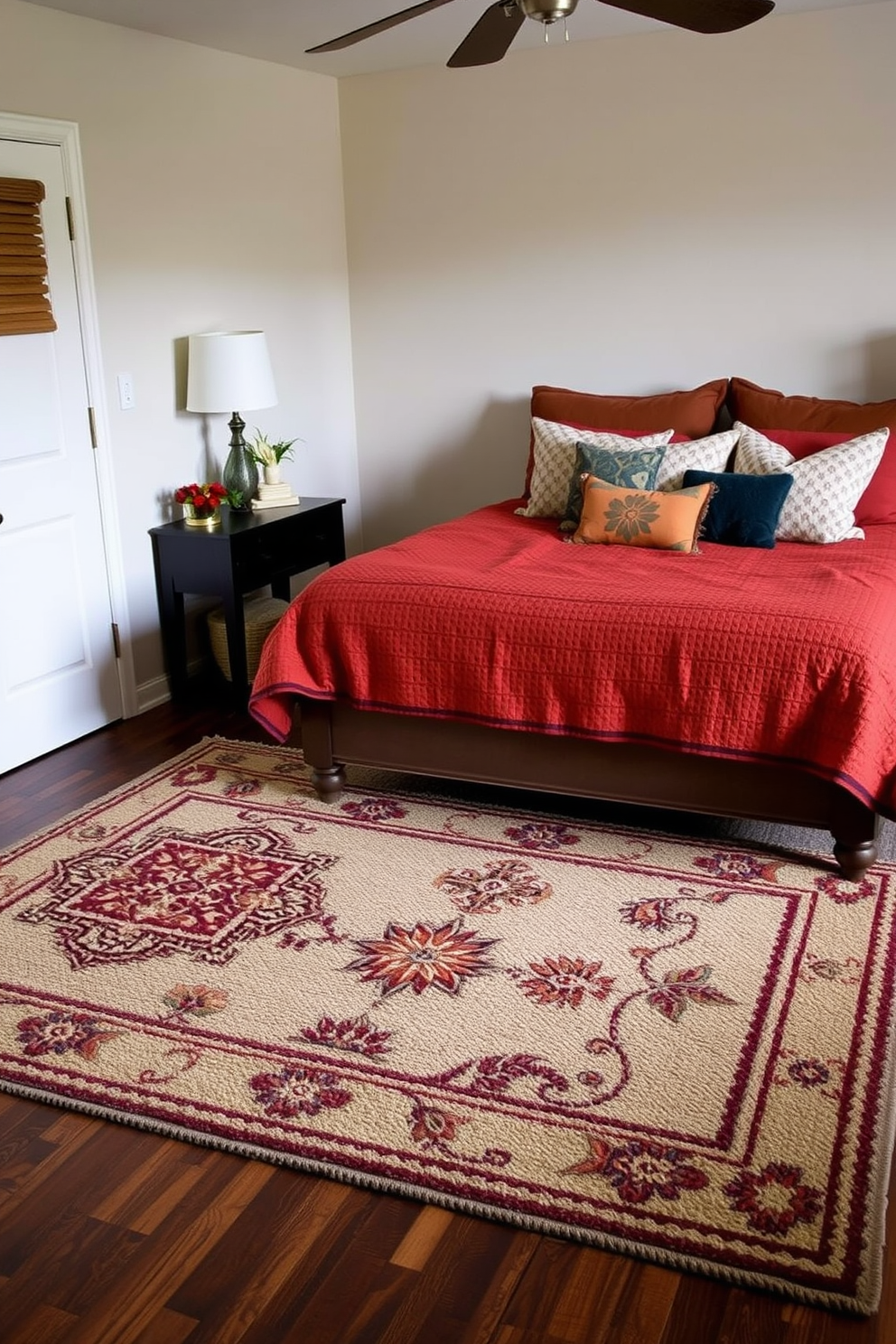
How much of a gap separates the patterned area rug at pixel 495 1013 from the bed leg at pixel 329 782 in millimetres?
95

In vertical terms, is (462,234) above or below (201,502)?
above

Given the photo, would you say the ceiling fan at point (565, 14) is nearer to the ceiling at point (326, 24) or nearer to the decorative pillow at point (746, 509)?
the ceiling at point (326, 24)

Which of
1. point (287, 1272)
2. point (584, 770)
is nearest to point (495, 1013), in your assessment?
point (287, 1272)

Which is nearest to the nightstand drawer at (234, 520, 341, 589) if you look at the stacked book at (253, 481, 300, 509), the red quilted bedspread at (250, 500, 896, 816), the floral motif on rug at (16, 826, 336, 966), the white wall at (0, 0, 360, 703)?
the stacked book at (253, 481, 300, 509)

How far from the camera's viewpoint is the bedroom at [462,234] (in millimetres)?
4297

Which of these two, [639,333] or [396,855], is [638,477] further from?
[396,855]

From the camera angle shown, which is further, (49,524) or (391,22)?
(49,524)

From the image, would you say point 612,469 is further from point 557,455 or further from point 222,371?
point 222,371

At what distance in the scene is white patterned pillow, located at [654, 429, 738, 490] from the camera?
4.22m

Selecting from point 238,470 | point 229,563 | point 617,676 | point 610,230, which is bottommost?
point 617,676

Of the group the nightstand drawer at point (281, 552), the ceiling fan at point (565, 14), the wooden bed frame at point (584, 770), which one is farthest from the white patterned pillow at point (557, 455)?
the ceiling fan at point (565, 14)

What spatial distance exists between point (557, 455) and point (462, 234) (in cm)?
133

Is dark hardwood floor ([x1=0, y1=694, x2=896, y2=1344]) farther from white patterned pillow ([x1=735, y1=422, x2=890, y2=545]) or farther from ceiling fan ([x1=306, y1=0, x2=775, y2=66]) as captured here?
white patterned pillow ([x1=735, y1=422, x2=890, y2=545])

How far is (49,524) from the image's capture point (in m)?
3.97
